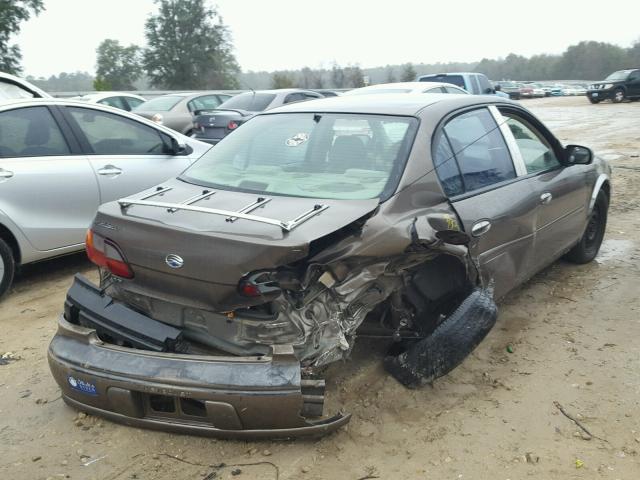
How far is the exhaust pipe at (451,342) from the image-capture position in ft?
10.4

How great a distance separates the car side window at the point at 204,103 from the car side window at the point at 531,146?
10.1 meters

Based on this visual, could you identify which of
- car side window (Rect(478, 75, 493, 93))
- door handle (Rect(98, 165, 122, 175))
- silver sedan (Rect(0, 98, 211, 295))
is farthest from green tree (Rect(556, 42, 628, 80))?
door handle (Rect(98, 165, 122, 175))

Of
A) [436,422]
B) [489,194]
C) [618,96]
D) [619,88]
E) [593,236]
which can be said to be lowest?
[618,96]

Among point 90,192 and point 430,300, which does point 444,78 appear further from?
point 430,300

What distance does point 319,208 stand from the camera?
2943 millimetres

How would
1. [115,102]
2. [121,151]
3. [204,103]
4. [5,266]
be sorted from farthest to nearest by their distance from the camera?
1. [115,102]
2. [204,103]
3. [121,151]
4. [5,266]

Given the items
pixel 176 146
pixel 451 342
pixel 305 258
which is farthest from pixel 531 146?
pixel 176 146

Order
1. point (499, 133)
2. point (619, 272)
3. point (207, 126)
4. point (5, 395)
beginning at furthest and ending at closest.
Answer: point (207, 126)
point (619, 272)
point (499, 133)
point (5, 395)

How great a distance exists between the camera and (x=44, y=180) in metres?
5.00

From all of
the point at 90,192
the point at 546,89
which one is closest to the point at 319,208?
the point at 90,192

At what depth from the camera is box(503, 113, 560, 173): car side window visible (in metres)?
4.32

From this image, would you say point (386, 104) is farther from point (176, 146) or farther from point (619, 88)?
point (619, 88)

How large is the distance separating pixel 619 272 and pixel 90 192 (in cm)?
456

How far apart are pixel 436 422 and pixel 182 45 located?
149ft
